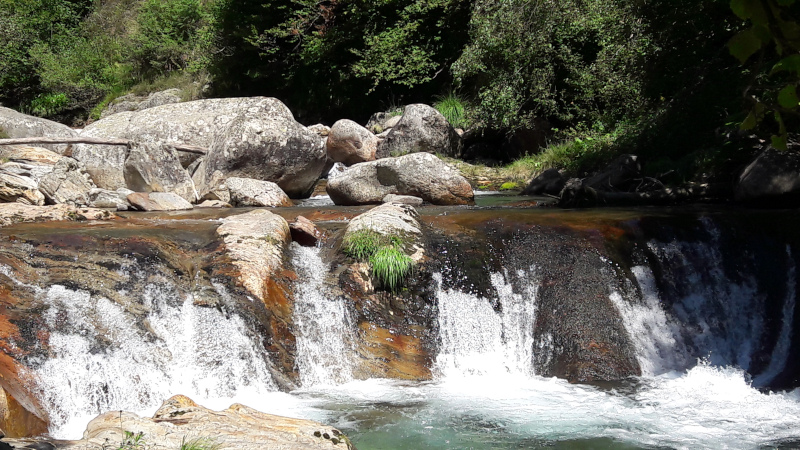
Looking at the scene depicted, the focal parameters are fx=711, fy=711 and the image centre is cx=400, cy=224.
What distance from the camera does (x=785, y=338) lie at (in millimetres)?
6672

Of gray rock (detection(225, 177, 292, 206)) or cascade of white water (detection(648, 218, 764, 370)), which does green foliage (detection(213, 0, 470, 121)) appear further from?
cascade of white water (detection(648, 218, 764, 370))

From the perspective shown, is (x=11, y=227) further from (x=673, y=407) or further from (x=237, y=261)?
(x=673, y=407)

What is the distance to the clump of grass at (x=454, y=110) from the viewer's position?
17.6 meters

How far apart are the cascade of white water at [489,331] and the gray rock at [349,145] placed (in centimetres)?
895

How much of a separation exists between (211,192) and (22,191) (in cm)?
275

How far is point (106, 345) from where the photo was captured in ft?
18.6

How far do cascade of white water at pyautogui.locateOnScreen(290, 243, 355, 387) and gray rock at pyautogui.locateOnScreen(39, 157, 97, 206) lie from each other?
15.6 ft

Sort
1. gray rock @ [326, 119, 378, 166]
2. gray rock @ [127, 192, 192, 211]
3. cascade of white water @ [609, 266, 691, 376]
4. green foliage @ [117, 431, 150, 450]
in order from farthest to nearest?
1. gray rock @ [326, 119, 378, 166]
2. gray rock @ [127, 192, 192, 211]
3. cascade of white water @ [609, 266, 691, 376]
4. green foliage @ [117, 431, 150, 450]

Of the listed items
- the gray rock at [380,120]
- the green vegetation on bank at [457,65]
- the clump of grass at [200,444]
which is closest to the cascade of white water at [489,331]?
the green vegetation on bank at [457,65]

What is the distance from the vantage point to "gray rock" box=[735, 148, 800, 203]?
26.6ft

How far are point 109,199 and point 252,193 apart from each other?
209cm

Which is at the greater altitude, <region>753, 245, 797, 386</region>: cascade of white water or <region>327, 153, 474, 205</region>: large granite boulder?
<region>327, 153, 474, 205</region>: large granite boulder

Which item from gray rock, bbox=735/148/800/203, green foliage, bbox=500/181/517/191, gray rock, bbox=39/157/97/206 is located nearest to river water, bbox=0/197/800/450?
gray rock, bbox=735/148/800/203

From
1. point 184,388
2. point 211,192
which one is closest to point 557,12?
point 211,192
